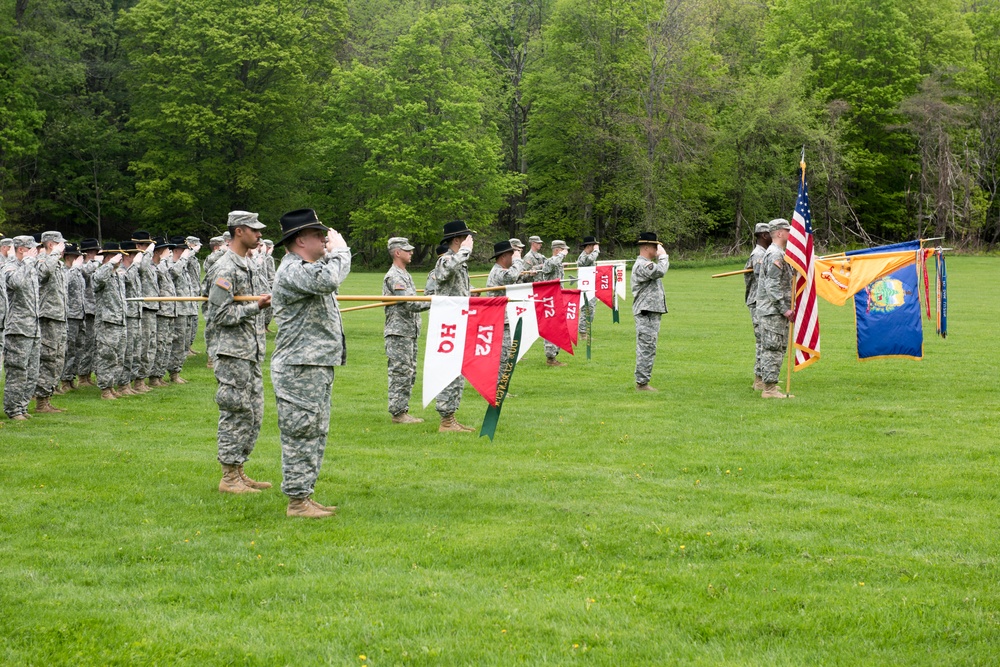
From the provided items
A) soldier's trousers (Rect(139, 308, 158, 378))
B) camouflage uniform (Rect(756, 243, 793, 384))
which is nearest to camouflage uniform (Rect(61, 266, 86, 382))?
soldier's trousers (Rect(139, 308, 158, 378))

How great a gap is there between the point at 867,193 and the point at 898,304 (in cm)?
5329

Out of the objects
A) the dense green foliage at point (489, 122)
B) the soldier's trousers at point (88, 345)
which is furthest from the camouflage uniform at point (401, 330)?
the dense green foliage at point (489, 122)

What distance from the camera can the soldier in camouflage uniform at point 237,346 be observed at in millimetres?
9352

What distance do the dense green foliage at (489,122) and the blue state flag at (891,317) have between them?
43.0 metres

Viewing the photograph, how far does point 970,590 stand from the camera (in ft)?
22.0

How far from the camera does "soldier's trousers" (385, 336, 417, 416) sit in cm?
1350

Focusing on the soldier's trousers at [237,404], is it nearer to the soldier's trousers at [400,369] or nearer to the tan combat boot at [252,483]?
the tan combat boot at [252,483]

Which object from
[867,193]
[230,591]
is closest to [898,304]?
[230,591]

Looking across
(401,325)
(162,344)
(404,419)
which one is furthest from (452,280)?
(162,344)

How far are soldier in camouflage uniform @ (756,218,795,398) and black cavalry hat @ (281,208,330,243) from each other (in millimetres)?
8554

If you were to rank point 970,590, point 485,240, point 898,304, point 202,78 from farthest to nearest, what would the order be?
point 485,240 → point 202,78 → point 898,304 → point 970,590

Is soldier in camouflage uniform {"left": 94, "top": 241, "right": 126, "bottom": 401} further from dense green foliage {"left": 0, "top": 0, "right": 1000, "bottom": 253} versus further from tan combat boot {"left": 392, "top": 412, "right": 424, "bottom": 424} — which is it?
dense green foliage {"left": 0, "top": 0, "right": 1000, "bottom": 253}

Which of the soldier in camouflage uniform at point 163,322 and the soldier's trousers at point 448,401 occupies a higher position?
the soldier in camouflage uniform at point 163,322

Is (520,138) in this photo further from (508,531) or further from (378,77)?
(508,531)
